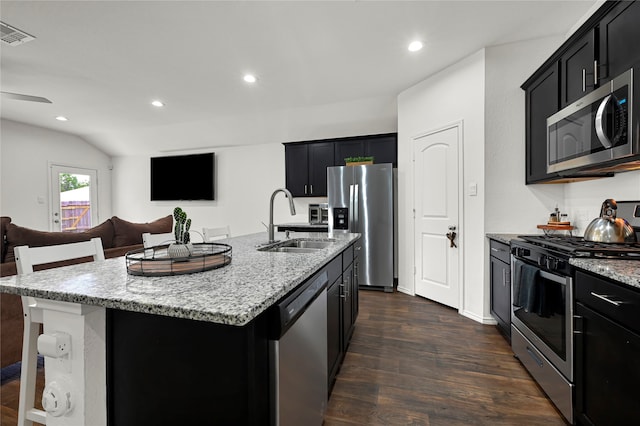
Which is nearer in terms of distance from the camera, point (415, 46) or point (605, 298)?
point (605, 298)

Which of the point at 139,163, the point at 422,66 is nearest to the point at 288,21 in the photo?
the point at 422,66

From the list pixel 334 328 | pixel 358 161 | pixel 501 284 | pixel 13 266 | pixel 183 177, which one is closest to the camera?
pixel 334 328

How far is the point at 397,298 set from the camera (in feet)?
11.8

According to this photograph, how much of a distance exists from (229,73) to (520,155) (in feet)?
10.6

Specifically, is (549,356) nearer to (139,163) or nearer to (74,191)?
(139,163)

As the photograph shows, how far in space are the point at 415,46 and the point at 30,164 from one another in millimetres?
6922

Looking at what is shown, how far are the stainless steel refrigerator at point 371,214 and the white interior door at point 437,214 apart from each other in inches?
15.2

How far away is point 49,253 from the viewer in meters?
1.37

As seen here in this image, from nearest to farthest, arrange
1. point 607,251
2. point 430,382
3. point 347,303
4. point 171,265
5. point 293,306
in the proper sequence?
point 293,306, point 171,265, point 607,251, point 430,382, point 347,303

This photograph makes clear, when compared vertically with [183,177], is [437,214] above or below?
below

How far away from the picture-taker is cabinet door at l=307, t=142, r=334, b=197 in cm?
482

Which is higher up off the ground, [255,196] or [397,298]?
[255,196]

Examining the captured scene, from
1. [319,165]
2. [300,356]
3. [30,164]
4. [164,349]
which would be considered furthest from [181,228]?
[30,164]

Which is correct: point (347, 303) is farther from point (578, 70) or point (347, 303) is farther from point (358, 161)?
point (358, 161)
